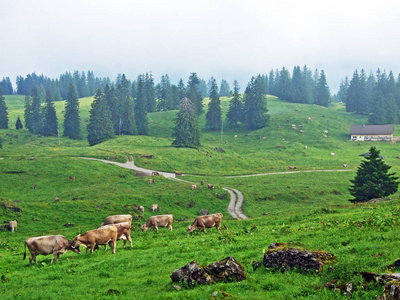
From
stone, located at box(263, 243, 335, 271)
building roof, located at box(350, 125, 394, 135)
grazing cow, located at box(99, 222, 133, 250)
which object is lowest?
grazing cow, located at box(99, 222, 133, 250)

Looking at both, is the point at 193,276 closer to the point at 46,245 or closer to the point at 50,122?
the point at 46,245

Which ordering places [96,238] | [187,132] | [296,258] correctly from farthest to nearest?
[187,132] < [96,238] < [296,258]

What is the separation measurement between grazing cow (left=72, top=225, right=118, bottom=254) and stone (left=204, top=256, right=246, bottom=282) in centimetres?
1097

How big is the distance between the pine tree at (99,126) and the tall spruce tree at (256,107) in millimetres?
56423

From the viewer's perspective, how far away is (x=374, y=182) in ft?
166

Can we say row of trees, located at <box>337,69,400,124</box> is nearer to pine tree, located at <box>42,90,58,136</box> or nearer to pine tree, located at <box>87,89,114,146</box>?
pine tree, located at <box>87,89,114,146</box>

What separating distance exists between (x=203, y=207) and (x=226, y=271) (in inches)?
1635

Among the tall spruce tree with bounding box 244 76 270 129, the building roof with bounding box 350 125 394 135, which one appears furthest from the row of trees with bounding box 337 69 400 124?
the tall spruce tree with bounding box 244 76 270 129

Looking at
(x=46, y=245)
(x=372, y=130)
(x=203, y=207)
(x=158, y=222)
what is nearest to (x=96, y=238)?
(x=46, y=245)

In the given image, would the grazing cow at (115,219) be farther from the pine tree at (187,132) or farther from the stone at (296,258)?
the pine tree at (187,132)

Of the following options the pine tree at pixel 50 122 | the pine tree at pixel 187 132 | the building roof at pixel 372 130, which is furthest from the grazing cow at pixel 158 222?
the pine tree at pixel 50 122

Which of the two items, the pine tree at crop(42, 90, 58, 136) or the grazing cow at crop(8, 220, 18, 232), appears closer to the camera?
the grazing cow at crop(8, 220, 18, 232)

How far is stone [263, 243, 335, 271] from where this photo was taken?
15.4 metres

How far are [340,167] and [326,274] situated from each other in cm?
8824
